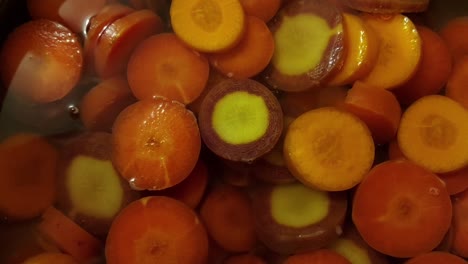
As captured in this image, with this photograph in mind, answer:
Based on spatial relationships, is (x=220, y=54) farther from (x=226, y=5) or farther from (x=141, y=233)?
(x=141, y=233)

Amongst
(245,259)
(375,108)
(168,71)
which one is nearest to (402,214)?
(375,108)

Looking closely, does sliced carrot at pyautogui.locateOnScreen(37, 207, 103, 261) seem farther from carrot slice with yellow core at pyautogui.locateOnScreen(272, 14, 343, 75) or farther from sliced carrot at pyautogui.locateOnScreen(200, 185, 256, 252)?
carrot slice with yellow core at pyautogui.locateOnScreen(272, 14, 343, 75)

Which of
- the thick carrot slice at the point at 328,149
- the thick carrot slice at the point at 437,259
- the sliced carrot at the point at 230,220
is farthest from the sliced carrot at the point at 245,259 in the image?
the thick carrot slice at the point at 437,259

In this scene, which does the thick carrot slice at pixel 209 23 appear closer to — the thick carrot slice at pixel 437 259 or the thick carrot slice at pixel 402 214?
the thick carrot slice at pixel 402 214

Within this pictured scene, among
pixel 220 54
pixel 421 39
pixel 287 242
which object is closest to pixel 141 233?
pixel 287 242

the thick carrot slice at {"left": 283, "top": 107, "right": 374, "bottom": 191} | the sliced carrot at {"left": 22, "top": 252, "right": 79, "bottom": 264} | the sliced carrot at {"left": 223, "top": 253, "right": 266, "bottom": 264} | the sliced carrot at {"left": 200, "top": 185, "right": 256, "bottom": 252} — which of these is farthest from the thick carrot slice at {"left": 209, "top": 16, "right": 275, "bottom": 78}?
the sliced carrot at {"left": 22, "top": 252, "right": 79, "bottom": 264}

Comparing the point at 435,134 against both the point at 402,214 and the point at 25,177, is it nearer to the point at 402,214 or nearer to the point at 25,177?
the point at 402,214
